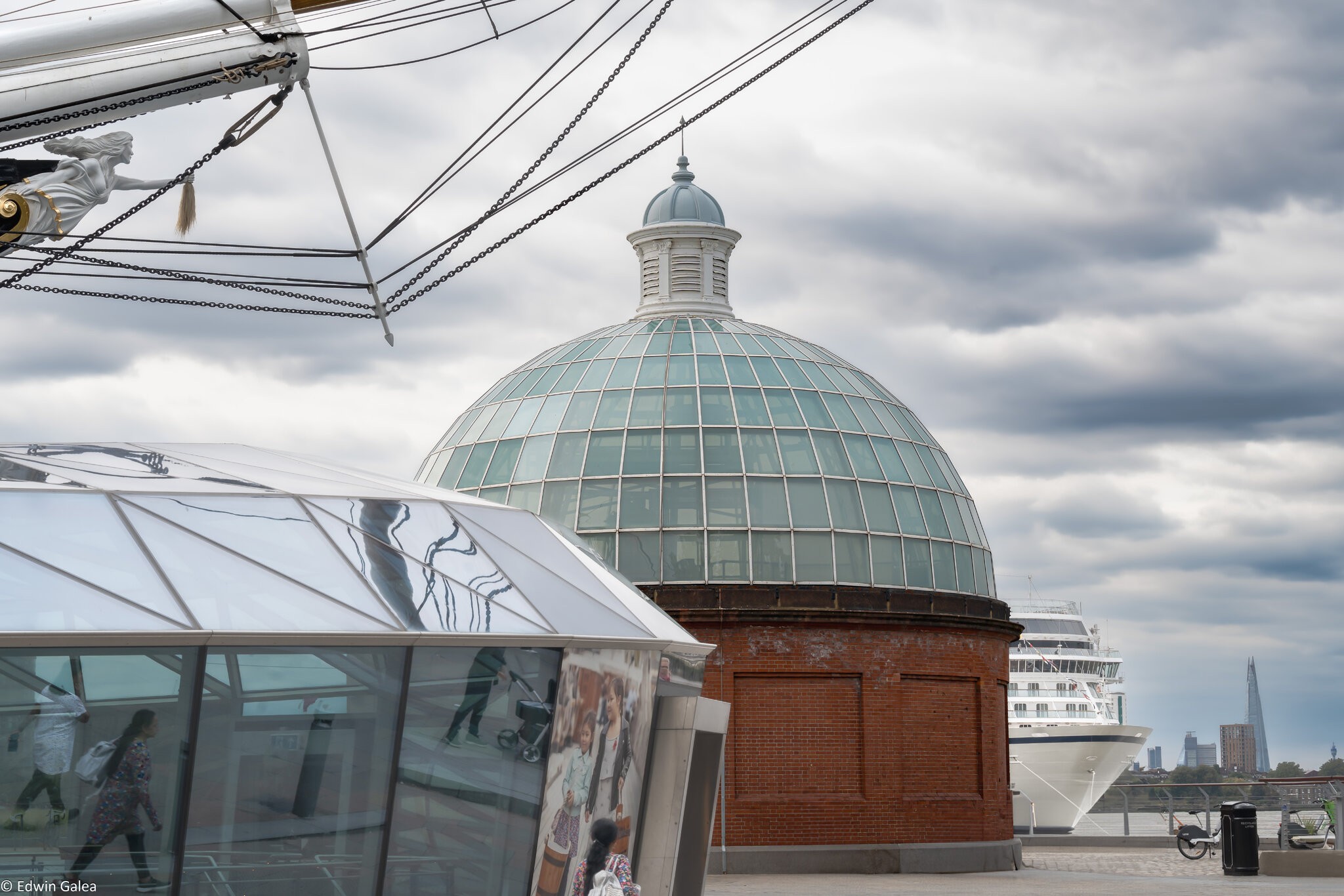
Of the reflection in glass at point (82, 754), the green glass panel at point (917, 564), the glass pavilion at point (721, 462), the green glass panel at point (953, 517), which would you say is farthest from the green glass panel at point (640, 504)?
the reflection in glass at point (82, 754)

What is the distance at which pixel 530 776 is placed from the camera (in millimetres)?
14656

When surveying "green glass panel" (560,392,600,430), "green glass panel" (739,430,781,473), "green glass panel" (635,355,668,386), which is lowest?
"green glass panel" (739,430,781,473)

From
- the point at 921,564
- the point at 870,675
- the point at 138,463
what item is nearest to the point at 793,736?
the point at 870,675

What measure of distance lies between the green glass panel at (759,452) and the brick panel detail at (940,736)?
4.87 meters

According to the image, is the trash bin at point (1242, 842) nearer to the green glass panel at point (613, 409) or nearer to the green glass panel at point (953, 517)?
the green glass panel at point (953, 517)

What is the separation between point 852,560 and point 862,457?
8.42 ft

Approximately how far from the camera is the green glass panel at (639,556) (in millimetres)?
28875

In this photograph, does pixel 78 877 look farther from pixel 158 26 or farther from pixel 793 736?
pixel 793 736

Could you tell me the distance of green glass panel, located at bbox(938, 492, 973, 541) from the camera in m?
31.7

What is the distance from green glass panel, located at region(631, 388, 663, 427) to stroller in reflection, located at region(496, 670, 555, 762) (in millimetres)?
16058

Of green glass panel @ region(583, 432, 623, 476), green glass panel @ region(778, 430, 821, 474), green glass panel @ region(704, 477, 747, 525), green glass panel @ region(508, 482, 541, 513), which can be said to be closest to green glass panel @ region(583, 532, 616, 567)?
green glass panel @ region(583, 432, 623, 476)

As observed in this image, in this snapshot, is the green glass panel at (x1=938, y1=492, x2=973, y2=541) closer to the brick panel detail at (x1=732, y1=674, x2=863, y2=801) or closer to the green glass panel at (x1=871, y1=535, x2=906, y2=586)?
A: the green glass panel at (x1=871, y1=535, x2=906, y2=586)

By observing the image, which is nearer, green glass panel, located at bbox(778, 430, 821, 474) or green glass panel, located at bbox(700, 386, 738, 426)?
green glass panel, located at bbox(778, 430, 821, 474)

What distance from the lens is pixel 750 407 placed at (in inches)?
1222
